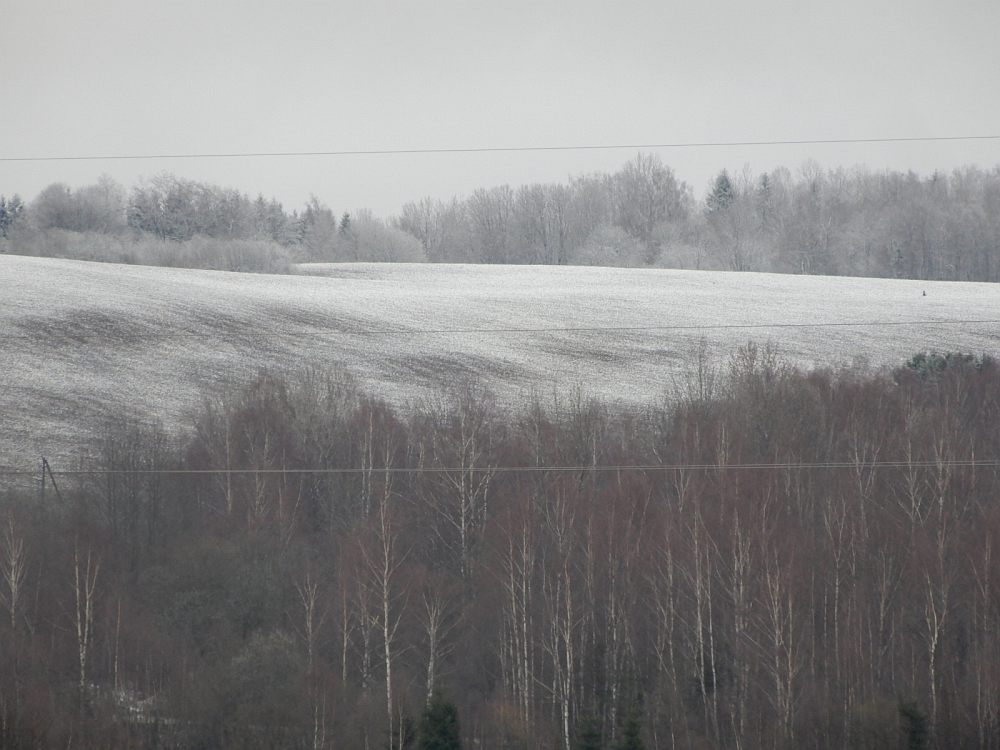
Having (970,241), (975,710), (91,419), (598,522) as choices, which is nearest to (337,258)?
(970,241)

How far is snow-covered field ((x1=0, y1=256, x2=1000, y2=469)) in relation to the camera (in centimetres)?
3538

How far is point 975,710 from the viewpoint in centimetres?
2223

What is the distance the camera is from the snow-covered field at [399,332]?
3538 centimetres

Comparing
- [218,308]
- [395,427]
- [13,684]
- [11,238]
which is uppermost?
[11,238]

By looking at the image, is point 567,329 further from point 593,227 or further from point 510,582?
point 593,227

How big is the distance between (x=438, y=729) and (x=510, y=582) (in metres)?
7.64

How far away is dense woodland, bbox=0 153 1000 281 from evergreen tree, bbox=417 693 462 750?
179 ft

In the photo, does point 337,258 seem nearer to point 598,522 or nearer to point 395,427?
point 395,427

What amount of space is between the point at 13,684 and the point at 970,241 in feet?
280

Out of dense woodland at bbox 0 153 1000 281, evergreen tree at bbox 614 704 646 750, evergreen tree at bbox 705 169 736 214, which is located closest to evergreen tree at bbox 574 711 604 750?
evergreen tree at bbox 614 704 646 750

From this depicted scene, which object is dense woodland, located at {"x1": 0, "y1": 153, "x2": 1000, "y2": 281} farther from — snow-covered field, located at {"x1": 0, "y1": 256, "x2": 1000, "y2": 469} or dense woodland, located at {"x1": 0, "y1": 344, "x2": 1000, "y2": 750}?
dense woodland, located at {"x1": 0, "y1": 344, "x2": 1000, "y2": 750}

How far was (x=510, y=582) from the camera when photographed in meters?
26.6

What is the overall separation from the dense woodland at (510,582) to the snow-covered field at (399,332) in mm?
4100

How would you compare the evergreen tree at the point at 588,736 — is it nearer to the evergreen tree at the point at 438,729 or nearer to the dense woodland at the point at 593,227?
the evergreen tree at the point at 438,729
